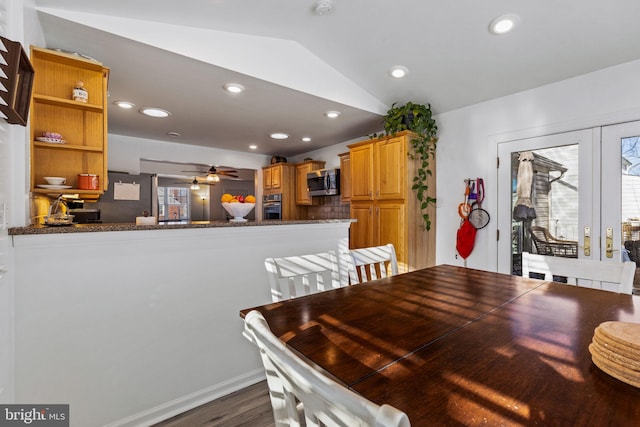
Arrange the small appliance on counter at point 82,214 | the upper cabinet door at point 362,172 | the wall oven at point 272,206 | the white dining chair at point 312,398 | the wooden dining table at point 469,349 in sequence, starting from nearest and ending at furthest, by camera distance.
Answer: the white dining chair at point 312,398 → the wooden dining table at point 469,349 → the upper cabinet door at point 362,172 → the small appliance on counter at point 82,214 → the wall oven at point 272,206

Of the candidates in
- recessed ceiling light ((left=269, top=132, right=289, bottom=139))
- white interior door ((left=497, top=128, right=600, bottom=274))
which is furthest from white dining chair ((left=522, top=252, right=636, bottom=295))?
recessed ceiling light ((left=269, top=132, right=289, bottom=139))

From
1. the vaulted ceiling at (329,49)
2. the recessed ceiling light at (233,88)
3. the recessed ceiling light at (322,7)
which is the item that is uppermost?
the recessed ceiling light at (322,7)

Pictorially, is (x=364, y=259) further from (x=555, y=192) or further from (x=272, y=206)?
(x=272, y=206)

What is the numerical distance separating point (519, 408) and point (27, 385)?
198 cm

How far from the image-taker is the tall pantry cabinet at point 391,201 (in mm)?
3105

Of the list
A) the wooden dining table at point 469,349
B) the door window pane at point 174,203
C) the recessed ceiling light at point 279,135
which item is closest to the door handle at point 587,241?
the wooden dining table at point 469,349

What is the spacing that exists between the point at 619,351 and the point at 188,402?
6.79 ft

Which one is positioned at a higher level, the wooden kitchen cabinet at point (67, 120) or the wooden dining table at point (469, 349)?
the wooden kitchen cabinet at point (67, 120)

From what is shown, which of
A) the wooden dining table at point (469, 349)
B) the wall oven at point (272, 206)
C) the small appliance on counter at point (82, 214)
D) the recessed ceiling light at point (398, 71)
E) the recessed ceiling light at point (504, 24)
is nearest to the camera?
the wooden dining table at point (469, 349)

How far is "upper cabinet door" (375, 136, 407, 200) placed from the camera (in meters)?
3.12

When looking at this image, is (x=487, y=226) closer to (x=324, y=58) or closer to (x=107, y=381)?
(x=324, y=58)

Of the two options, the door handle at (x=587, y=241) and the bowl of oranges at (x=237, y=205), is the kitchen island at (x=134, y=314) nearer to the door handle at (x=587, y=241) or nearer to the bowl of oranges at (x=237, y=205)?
the bowl of oranges at (x=237, y=205)

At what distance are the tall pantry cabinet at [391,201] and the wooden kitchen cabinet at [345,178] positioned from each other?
0.38 metres

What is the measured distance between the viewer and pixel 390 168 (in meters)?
3.23
